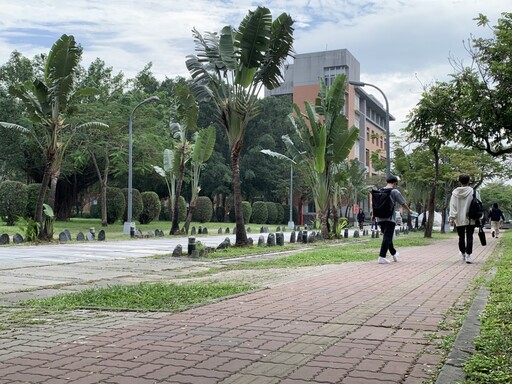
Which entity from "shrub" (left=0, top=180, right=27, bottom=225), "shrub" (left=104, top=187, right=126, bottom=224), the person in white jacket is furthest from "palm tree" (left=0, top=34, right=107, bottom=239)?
"shrub" (left=104, top=187, right=126, bottom=224)

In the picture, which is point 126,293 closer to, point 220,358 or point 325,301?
point 325,301

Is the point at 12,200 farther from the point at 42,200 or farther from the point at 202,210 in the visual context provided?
the point at 202,210

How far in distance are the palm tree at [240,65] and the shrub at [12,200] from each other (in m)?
21.9

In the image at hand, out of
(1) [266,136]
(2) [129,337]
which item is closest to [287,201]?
(1) [266,136]

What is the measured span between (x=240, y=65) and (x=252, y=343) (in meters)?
13.5

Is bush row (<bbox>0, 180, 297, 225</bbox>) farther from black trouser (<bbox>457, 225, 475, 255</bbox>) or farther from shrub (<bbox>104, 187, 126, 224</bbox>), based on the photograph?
black trouser (<bbox>457, 225, 475, 255</bbox>)

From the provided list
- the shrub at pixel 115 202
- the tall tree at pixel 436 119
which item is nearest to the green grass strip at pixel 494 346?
the tall tree at pixel 436 119

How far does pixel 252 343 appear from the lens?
16.2 ft

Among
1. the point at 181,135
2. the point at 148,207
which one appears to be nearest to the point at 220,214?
the point at 148,207

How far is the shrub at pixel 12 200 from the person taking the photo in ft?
116

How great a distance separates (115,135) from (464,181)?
27.1 m

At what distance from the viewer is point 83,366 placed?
167 inches

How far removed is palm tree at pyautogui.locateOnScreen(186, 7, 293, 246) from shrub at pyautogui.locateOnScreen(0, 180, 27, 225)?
21929 millimetres

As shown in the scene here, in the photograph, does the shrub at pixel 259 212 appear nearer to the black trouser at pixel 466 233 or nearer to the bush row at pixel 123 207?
the bush row at pixel 123 207
